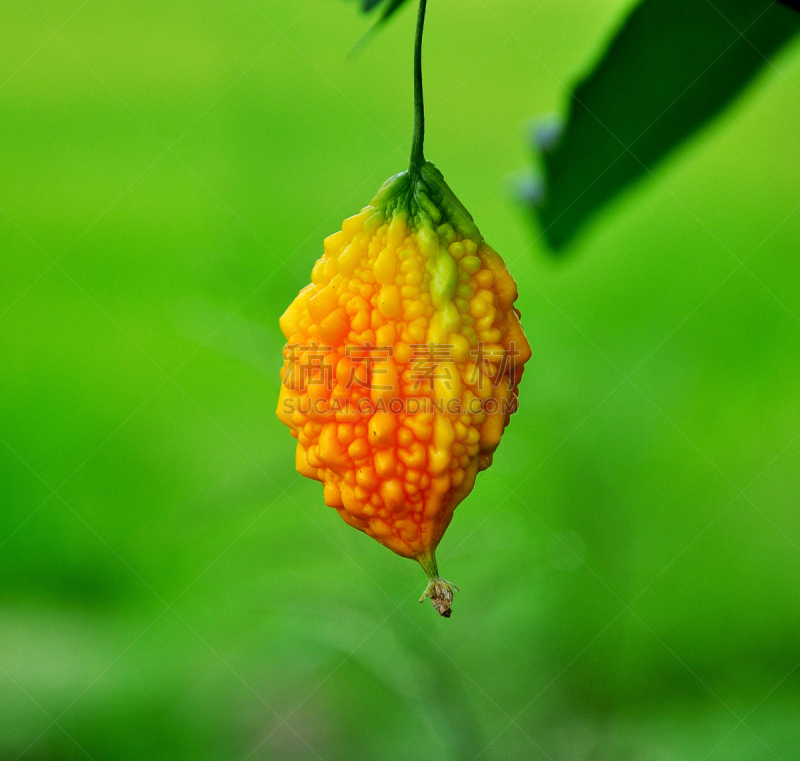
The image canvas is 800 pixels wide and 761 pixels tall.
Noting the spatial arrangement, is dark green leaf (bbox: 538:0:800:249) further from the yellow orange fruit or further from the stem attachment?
the stem attachment

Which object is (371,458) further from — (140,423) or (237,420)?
(140,423)

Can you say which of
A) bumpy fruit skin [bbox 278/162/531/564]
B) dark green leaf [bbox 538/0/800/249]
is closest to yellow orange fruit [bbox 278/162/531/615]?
bumpy fruit skin [bbox 278/162/531/564]

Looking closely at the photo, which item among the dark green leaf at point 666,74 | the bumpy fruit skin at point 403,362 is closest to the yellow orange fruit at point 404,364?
the bumpy fruit skin at point 403,362

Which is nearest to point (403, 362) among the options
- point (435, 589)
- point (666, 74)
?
point (435, 589)

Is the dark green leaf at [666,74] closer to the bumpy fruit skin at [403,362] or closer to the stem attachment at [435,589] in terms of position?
the bumpy fruit skin at [403,362]

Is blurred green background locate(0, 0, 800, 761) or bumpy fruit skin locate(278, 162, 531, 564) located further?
blurred green background locate(0, 0, 800, 761)

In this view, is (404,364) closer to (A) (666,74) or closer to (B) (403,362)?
(B) (403,362)
